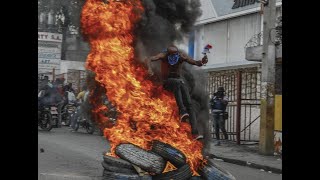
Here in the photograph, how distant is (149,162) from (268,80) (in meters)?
6.02

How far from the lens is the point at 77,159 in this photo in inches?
382

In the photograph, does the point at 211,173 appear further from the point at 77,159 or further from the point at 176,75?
the point at 77,159

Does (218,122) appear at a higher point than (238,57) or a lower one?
lower

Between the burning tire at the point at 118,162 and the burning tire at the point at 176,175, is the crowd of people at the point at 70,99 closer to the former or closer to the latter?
Answer: the burning tire at the point at 118,162

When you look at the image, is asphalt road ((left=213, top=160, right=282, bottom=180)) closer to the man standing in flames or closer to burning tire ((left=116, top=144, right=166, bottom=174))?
the man standing in flames

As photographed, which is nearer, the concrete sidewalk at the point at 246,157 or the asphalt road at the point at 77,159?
the asphalt road at the point at 77,159

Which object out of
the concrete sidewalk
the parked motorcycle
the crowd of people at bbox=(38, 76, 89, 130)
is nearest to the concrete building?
the concrete sidewalk

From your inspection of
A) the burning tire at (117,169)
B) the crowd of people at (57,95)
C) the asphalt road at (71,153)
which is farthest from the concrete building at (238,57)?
the burning tire at (117,169)

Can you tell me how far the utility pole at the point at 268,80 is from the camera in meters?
11.6

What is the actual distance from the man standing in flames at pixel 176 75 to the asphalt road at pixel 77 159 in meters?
1.41

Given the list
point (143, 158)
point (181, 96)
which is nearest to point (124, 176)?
point (143, 158)
